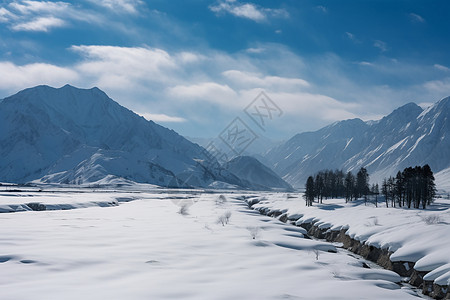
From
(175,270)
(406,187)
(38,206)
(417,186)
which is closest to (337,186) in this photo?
(406,187)

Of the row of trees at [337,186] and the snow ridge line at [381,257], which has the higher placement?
the row of trees at [337,186]

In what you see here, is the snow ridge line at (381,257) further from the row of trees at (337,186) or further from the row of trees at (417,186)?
the row of trees at (337,186)

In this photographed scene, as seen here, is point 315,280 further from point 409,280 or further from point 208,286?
point 409,280

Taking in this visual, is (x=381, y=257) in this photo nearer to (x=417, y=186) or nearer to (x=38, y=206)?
(x=417, y=186)

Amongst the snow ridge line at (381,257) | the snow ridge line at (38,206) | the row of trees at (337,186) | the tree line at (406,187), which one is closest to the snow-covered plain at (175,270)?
the snow ridge line at (381,257)

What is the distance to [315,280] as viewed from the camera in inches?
846

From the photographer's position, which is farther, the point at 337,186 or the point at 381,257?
the point at 337,186

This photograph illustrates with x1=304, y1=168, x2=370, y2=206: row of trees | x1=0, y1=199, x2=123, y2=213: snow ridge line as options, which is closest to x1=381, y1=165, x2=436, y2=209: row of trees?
x1=304, y1=168, x2=370, y2=206: row of trees

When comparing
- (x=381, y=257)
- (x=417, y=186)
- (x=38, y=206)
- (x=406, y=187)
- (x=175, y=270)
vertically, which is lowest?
(x=38, y=206)

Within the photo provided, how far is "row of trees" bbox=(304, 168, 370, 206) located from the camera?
330 feet

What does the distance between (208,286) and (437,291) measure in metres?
15.6

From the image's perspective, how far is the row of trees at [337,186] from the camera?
10062 cm

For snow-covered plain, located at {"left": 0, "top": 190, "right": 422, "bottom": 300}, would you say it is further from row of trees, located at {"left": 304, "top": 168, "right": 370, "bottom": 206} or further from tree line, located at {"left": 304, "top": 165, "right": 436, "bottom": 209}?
row of trees, located at {"left": 304, "top": 168, "right": 370, "bottom": 206}

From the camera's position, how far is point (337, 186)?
132 metres
